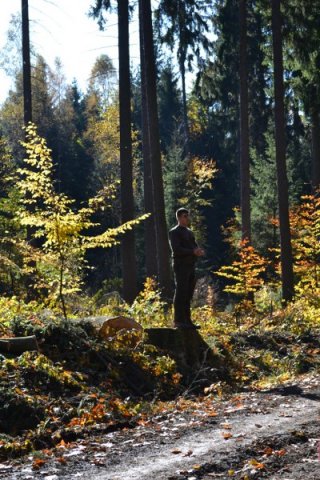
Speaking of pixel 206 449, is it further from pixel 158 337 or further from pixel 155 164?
pixel 155 164

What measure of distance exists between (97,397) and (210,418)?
1628 millimetres

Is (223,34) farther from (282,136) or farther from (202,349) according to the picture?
(202,349)

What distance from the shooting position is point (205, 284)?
31.2 m

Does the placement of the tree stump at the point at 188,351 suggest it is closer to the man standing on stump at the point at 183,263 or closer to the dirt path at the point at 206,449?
the man standing on stump at the point at 183,263

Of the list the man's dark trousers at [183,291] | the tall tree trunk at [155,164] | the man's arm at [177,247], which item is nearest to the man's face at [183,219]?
the man's arm at [177,247]

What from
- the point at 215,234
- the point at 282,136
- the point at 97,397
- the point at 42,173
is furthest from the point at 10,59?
the point at 97,397

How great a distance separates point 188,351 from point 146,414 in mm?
3276

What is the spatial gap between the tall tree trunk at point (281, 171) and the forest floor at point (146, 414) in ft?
27.8

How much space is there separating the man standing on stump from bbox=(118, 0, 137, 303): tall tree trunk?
25.6ft

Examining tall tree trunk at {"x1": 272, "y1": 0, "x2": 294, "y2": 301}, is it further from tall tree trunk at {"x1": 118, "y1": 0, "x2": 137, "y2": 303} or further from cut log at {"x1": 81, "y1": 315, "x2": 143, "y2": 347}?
cut log at {"x1": 81, "y1": 315, "x2": 143, "y2": 347}

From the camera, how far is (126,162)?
67.6ft

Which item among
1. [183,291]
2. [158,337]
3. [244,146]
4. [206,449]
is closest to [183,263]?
[183,291]

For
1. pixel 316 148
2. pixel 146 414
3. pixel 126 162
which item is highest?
pixel 316 148

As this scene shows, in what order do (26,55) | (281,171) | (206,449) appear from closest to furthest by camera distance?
(206,449) → (281,171) → (26,55)
